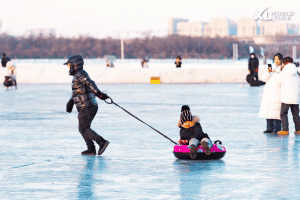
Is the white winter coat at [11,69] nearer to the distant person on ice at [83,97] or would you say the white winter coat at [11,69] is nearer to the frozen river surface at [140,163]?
the frozen river surface at [140,163]

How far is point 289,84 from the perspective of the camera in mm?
11594

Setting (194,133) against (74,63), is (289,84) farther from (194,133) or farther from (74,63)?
(74,63)

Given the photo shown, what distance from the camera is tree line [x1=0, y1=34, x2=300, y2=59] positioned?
102m

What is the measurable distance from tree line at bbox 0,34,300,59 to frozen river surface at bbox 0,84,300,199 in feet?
280

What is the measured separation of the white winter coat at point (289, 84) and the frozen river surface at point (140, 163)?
2.53 feet

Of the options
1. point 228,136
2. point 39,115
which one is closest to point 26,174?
point 228,136

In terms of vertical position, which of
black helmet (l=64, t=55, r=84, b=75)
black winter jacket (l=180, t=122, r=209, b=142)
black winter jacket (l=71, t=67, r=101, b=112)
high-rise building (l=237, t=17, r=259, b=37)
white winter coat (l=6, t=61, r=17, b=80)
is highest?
high-rise building (l=237, t=17, r=259, b=37)

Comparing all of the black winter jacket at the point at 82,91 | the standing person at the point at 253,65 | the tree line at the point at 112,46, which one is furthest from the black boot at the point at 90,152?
the tree line at the point at 112,46

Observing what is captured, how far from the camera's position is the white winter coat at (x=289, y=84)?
38.0 ft

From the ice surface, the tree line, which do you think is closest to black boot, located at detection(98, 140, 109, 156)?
the ice surface

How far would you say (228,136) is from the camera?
11.5 metres

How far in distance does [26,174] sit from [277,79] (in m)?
5.89

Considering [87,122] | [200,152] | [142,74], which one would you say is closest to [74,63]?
[87,122]

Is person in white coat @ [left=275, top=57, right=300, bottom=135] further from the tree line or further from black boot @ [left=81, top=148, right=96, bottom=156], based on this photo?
the tree line
